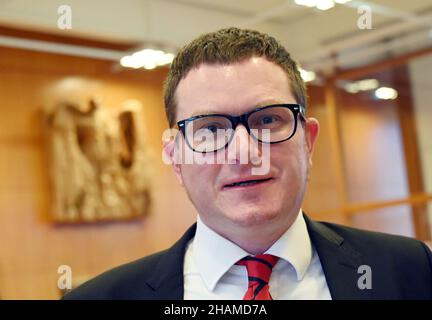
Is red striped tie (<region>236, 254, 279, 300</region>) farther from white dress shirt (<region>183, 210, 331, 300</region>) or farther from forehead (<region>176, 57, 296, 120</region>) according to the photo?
forehead (<region>176, 57, 296, 120</region>)

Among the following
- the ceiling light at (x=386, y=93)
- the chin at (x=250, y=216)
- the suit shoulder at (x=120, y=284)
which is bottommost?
the suit shoulder at (x=120, y=284)

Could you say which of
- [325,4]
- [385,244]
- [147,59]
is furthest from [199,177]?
[147,59]

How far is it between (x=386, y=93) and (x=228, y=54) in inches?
182

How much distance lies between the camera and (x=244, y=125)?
924 millimetres

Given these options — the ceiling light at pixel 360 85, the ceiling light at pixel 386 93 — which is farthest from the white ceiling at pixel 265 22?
the ceiling light at pixel 386 93

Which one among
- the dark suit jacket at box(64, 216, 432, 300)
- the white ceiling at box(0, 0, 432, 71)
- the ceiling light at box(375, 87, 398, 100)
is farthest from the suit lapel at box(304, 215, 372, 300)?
the ceiling light at box(375, 87, 398, 100)

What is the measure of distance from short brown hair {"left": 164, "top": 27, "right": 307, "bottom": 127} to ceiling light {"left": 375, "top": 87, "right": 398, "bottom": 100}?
4.45 m

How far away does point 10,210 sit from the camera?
4168 mm

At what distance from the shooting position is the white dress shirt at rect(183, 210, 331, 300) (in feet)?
3.26

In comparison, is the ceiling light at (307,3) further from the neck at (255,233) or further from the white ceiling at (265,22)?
the neck at (255,233)

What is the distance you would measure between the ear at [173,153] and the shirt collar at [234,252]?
11cm

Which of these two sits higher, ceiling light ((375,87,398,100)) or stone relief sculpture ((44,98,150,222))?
ceiling light ((375,87,398,100))

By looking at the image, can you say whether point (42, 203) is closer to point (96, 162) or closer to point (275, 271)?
point (96, 162)

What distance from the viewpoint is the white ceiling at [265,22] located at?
305 cm
